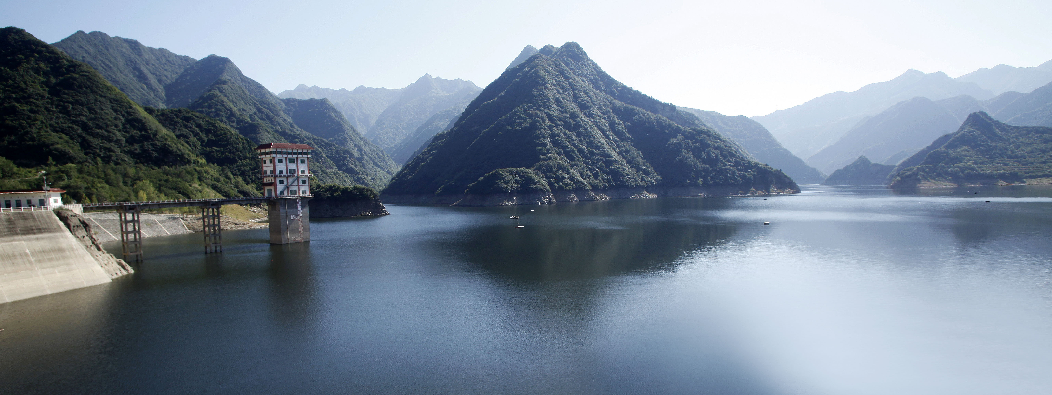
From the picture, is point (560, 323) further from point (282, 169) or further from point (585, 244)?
point (282, 169)

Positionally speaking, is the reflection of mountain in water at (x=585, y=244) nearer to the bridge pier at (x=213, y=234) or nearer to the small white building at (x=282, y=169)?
the small white building at (x=282, y=169)

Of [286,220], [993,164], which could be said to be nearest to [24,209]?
[286,220]

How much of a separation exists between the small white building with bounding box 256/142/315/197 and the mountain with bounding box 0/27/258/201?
25.5 meters

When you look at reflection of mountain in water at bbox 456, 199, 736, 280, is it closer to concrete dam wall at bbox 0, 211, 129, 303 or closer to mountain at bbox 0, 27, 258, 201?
concrete dam wall at bbox 0, 211, 129, 303

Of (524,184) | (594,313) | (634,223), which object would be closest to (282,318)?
(594,313)

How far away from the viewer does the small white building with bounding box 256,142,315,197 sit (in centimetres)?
6328

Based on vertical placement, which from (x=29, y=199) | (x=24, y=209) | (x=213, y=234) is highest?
(x=29, y=199)

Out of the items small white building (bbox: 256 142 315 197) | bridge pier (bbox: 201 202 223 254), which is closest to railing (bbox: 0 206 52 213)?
bridge pier (bbox: 201 202 223 254)

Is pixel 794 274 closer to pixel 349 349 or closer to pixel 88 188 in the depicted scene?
pixel 349 349

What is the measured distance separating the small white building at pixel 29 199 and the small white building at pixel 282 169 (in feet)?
68.4

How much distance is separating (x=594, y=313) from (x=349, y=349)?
1398 cm

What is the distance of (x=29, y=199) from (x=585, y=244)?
51562mm

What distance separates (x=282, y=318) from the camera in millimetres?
31531

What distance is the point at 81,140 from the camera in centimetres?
8250
